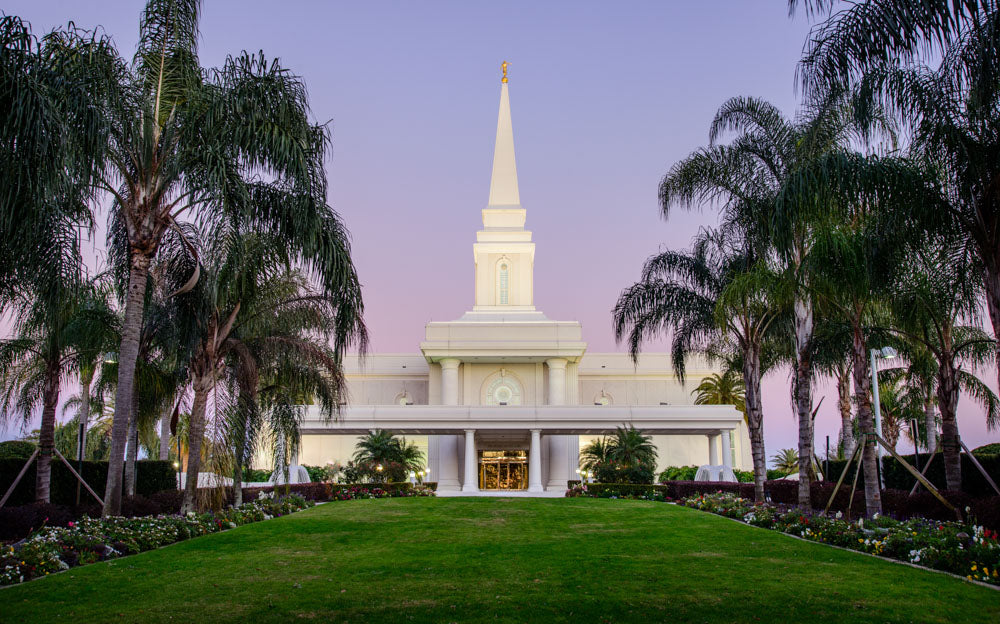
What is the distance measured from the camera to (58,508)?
50.8 ft

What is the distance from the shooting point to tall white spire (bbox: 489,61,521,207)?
1922 inches

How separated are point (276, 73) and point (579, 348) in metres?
31.4

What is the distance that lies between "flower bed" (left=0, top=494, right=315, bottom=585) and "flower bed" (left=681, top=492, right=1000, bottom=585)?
11.4 m

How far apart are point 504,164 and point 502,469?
62.4 feet

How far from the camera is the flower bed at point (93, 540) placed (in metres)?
9.96

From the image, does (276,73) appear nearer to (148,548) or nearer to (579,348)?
(148,548)

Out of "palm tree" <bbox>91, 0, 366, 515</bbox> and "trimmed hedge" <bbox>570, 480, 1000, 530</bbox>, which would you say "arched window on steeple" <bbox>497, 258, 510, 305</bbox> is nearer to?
"trimmed hedge" <bbox>570, 480, 1000, 530</bbox>

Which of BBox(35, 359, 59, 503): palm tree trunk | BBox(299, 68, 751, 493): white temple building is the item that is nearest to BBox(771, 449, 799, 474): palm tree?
BBox(299, 68, 751, 493): white temple building

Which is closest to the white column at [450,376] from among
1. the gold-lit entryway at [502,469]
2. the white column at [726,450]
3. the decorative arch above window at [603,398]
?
the gold-lit entryway at [502,469]

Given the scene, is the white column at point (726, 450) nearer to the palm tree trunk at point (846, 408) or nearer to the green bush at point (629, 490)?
the green bush at point (629, 490)

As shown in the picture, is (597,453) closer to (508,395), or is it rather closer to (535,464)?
(535,464)

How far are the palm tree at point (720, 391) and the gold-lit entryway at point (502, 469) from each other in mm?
11371

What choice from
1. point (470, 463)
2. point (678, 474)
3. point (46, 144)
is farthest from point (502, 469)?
point (46, 144)

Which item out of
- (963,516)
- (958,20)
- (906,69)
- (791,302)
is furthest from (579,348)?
(958,20)
